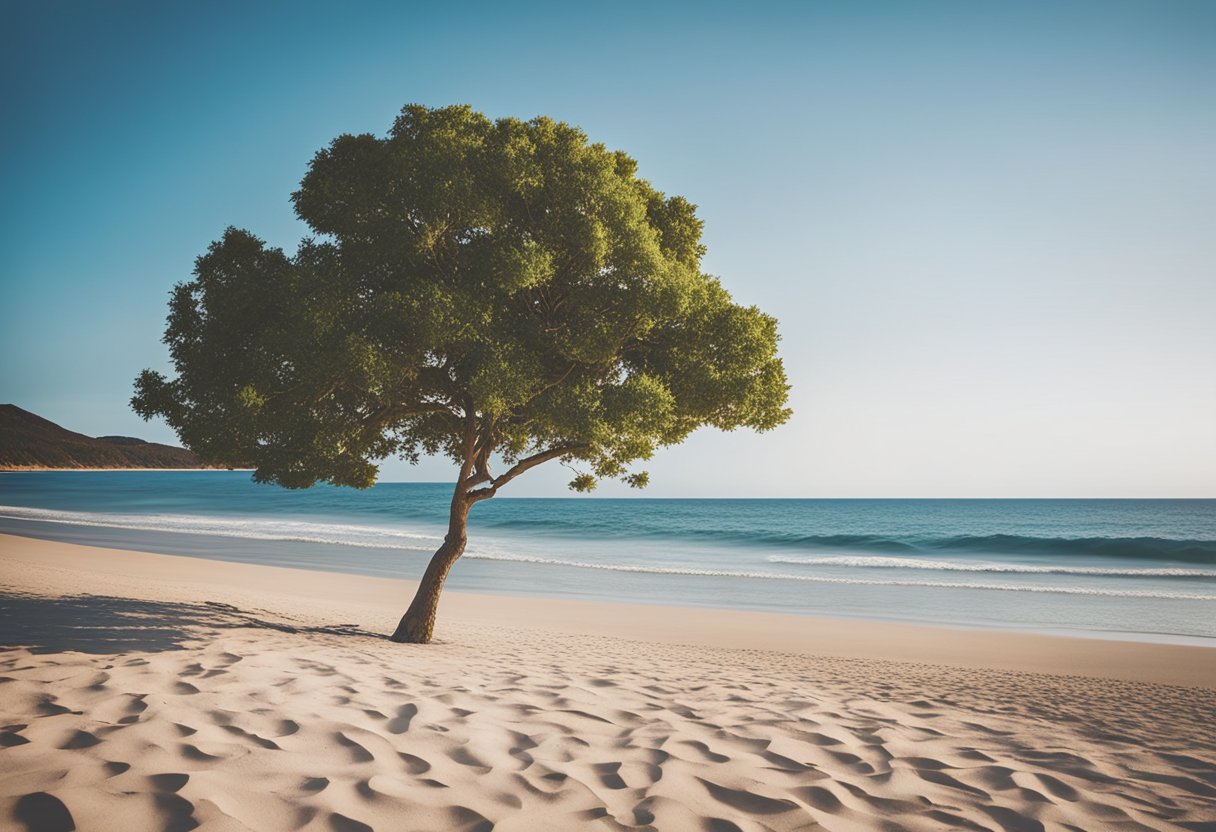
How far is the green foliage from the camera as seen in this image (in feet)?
30.0

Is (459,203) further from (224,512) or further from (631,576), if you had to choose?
(224,512)

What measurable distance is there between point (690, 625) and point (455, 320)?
34.3 ft

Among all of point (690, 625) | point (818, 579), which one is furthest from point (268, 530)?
point (690, 625)

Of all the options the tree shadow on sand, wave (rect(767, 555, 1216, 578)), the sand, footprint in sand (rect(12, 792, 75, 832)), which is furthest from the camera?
wave (rect(767, 555, 1216, 578))

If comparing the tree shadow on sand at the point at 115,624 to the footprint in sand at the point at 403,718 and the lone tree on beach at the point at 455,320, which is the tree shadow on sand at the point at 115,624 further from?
the footprint in sand at the point at 403,718

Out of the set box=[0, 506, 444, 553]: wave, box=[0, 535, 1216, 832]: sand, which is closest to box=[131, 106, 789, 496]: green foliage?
box=[0, 535, 1216, 832]: sand

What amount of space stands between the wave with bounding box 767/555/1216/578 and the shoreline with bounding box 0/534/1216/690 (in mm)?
17107

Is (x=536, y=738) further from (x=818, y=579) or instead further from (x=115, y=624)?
(x=818, y=579)

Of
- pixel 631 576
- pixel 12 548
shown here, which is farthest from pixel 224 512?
pixel 631 576

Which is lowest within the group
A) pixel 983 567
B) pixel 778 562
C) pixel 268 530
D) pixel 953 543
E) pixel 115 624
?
pixel 268 530

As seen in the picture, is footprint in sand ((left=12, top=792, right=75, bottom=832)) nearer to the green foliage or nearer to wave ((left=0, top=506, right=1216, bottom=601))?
the green foliage

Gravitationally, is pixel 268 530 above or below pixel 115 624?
below

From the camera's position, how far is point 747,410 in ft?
34.3

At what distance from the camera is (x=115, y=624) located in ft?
30.1
